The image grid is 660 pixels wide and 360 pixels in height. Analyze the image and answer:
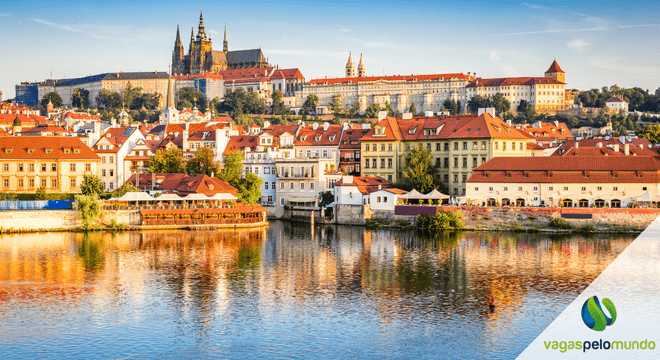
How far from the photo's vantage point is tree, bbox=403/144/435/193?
6856cm

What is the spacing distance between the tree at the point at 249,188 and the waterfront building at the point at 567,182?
61.7 ft

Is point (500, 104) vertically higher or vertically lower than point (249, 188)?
higher

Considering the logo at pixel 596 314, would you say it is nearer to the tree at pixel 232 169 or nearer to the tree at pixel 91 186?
the tree at pixel 232 169

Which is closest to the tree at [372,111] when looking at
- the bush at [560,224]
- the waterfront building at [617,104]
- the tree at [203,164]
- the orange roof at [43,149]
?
the waterfront building at [617,104]

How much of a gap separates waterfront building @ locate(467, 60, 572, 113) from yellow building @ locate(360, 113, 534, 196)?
4721 inches

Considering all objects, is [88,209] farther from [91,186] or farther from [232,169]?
[232,169]

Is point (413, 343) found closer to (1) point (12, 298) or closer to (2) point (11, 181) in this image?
(1) point (12, 298)

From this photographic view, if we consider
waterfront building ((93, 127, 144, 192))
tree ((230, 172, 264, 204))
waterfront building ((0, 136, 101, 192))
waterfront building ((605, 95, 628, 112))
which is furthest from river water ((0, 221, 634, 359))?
waterfront building ((605, 95, 628, 112))

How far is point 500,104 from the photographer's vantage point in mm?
183875

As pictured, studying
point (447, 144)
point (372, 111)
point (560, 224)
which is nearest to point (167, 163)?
point (447, 144)

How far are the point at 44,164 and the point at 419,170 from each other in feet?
111

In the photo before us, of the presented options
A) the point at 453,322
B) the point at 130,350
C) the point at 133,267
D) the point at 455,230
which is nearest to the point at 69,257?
the point at 133,267

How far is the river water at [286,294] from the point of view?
27969 mm

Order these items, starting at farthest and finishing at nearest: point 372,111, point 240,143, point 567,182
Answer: point 372,111, point 240,143, point 567,182
